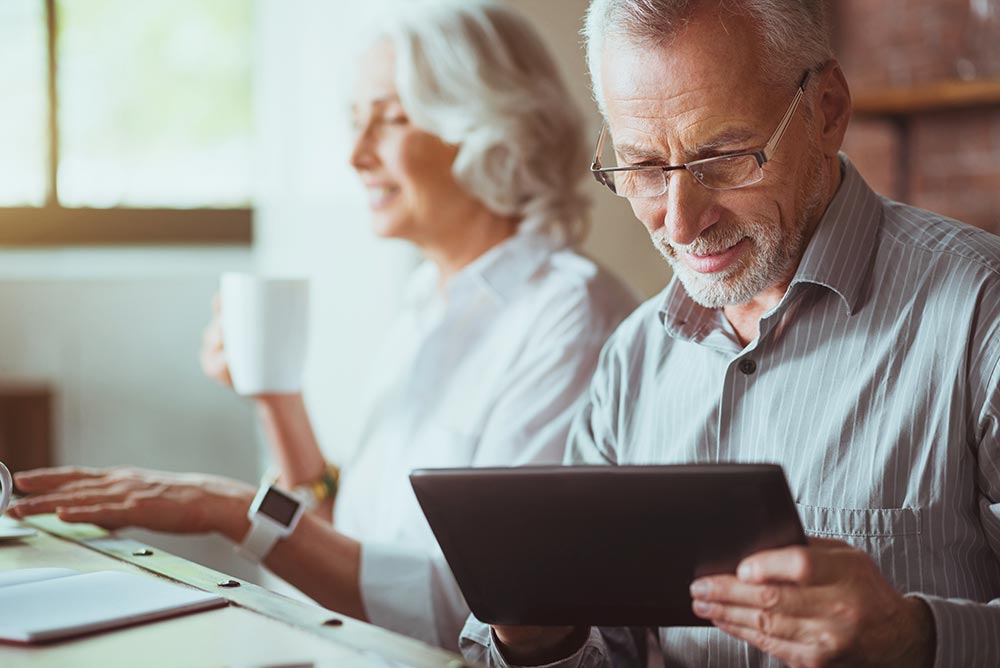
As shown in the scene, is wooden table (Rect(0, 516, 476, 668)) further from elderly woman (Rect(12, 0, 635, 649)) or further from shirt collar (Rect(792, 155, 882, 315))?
elderly woman (Rect(12, 0, 635, 649))

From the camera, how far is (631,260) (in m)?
3.15

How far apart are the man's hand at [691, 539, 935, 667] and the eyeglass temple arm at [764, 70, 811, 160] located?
44 cm

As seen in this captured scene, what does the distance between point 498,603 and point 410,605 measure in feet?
1.99

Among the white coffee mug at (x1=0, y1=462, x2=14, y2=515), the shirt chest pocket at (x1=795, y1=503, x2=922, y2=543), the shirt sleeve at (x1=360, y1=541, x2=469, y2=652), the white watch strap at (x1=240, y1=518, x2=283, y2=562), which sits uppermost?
the white coffee mug at (x1=0, y1=462, x2=14, y2=515)

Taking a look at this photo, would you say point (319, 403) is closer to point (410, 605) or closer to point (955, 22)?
point (410, 605)

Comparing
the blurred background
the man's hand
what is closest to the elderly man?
the man's hand

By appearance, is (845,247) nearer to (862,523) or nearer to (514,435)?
(862,523)

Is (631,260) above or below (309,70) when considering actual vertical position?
below

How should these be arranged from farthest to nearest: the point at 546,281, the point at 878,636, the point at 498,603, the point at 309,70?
the point at 309,70
the point at 546,281
the point at 498,603
the point at 878,636

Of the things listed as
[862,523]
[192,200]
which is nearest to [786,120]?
[862,523]

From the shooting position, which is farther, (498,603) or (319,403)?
(319,403)

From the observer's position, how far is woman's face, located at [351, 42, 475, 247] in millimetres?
2051

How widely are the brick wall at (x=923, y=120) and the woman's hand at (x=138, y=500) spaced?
7.12 feet

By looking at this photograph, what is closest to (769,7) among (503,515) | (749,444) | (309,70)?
(749,444)
